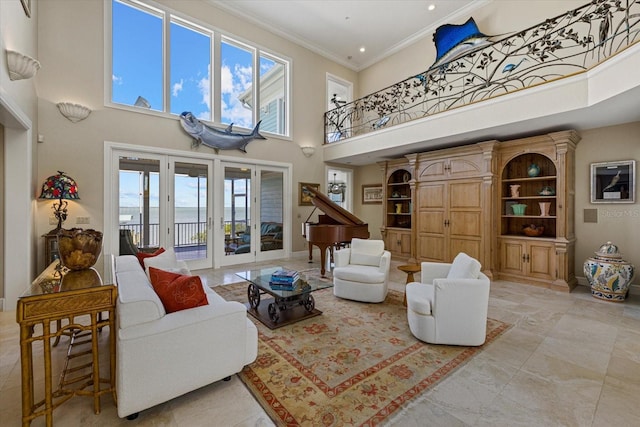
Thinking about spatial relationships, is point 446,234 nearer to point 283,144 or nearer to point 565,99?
point 565,99

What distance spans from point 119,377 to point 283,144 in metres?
6.05

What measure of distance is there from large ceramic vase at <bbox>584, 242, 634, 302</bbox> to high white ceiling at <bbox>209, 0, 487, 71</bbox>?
5.59 metres

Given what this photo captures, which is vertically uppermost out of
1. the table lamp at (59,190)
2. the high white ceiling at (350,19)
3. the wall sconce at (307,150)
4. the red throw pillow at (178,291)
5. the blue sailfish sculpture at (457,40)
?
the high white ceiling at (350,19)

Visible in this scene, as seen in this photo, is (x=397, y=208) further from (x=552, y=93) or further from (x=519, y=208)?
(x=552, y=93)

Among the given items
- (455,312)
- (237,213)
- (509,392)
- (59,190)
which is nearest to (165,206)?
(237,213)

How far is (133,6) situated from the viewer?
5160 mm

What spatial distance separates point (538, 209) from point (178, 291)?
631 cm

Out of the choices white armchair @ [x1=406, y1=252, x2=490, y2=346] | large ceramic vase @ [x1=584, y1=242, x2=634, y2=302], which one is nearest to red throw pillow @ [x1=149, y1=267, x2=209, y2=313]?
white armchair @ [x1=406, y1=252, x2=490, y2=346]

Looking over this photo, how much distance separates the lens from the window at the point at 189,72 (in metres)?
5.10

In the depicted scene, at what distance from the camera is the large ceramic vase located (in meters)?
3.91

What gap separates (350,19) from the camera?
652 cm

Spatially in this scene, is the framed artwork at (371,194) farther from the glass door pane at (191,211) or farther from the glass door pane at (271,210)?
the glass door pane at (191,211)

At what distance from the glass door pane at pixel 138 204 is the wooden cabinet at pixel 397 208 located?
17.6 ft

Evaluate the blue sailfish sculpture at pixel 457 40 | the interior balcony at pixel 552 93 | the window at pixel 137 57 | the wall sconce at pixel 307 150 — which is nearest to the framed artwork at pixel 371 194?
the interior balcony at pixel 552 93
